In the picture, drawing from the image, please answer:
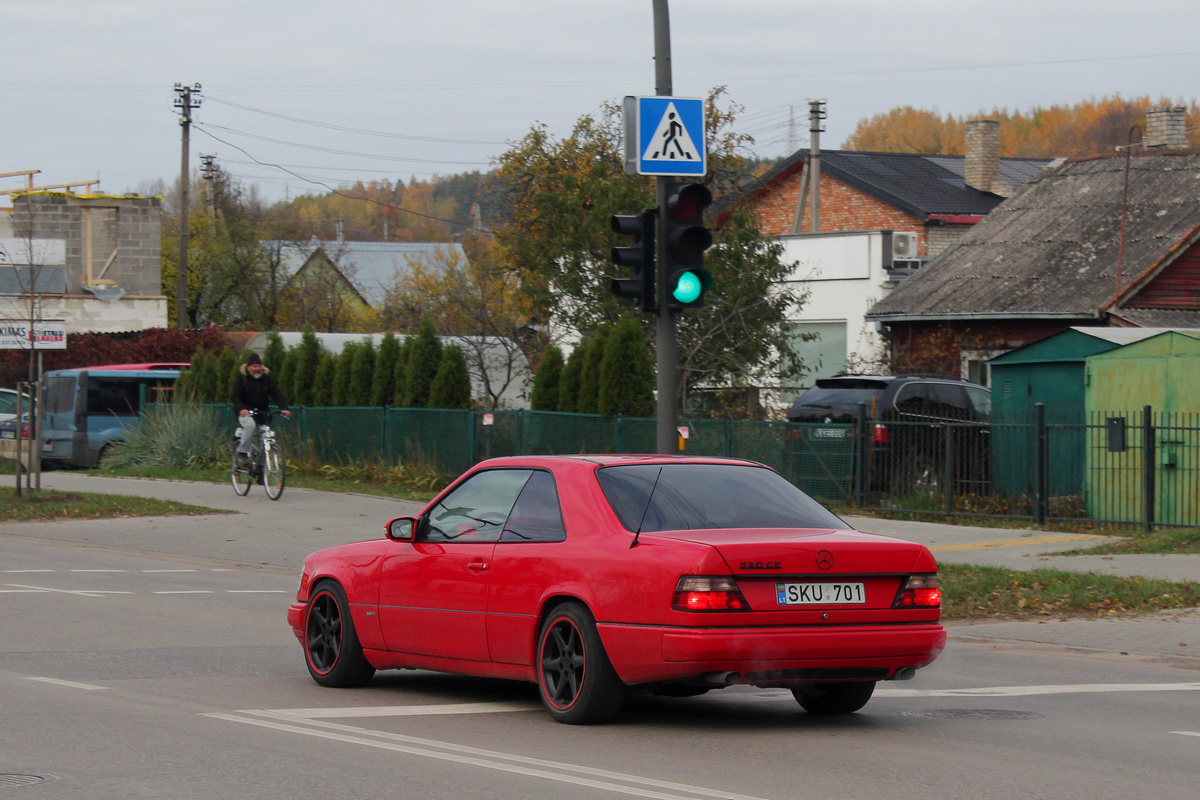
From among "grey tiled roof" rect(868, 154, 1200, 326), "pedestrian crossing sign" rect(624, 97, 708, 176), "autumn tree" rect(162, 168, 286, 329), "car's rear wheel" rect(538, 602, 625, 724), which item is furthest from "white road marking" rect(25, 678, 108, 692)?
"autumn tree" rect(162, 168, 286, 329)

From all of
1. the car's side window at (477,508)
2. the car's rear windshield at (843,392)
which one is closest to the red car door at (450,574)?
the car's side window at (477,508)

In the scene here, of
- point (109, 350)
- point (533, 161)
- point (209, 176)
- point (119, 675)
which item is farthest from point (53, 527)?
point (209, 176)

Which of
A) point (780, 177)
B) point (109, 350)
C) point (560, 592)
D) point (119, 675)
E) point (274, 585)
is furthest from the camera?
point (780, 177)

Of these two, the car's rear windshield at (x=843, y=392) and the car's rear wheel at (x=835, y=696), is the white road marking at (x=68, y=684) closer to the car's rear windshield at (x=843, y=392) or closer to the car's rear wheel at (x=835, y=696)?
the car's rear wheel at (x=835, y=696)

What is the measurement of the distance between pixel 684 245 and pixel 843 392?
10996mm

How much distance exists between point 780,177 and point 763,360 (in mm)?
22555

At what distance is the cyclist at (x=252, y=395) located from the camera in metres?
21.6

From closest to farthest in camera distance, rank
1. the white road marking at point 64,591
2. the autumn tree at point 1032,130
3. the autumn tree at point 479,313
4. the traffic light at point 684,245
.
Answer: the traffic light at point 684,245, the white road marking at point 64,591, the autumn tree at point 479,313, the autumn tree at point 1032,130

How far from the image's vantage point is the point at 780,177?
49.6 metres

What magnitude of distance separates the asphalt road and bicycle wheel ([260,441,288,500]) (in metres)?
9.33

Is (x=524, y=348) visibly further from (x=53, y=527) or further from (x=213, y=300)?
(x=213, y=300)

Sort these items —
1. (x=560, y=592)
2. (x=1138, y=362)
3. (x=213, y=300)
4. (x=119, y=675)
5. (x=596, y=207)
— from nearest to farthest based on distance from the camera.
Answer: (x=560, y=592), (x=119, y=675), (x=1138, y=362), (x=596, y=207), (x=213, y=300)

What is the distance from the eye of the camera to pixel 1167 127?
4550 cm

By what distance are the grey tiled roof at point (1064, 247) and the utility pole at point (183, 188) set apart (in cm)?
2349
